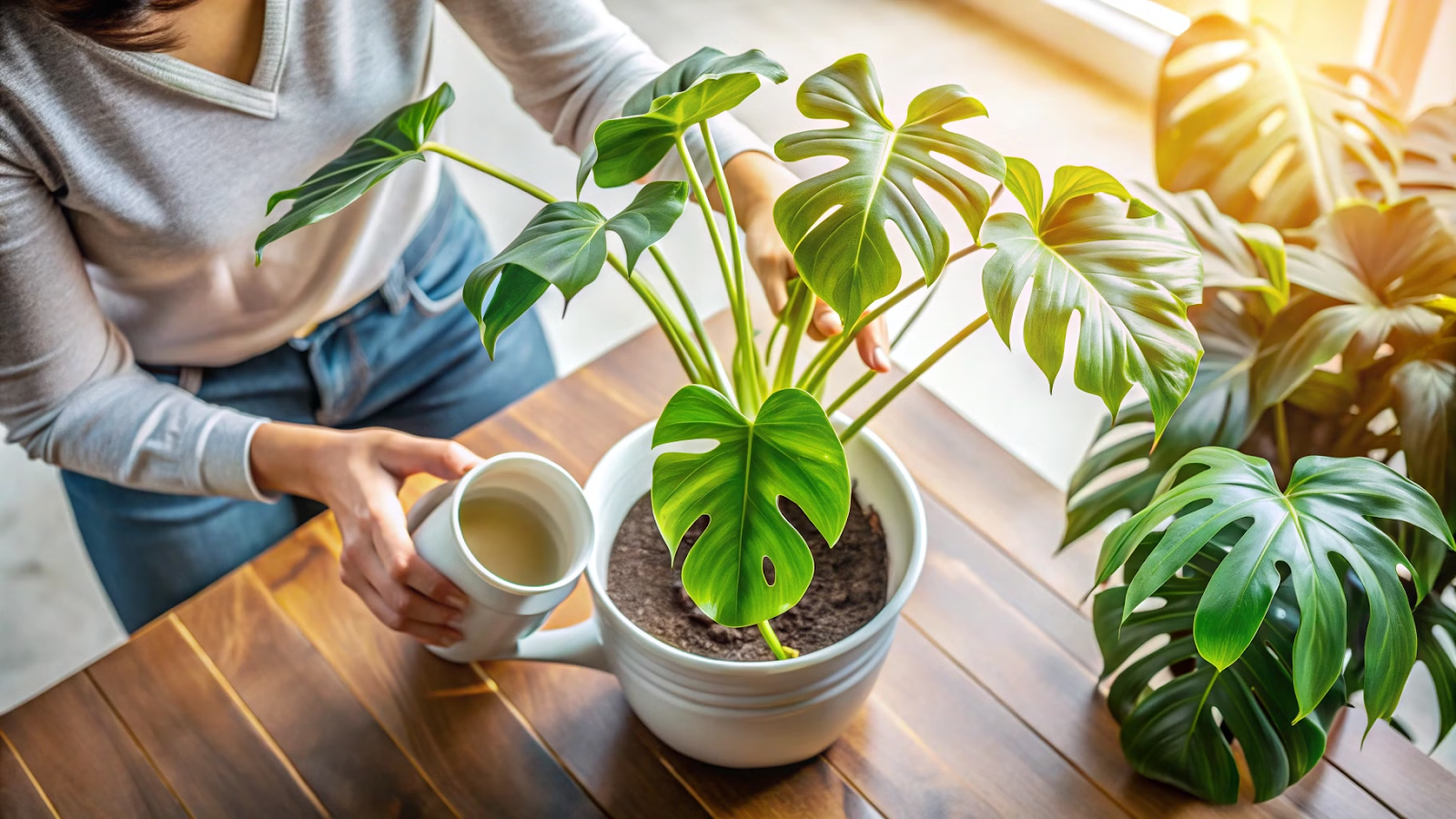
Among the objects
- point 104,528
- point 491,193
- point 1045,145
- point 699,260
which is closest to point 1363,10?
point 1045,145

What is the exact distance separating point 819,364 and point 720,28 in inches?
81.1

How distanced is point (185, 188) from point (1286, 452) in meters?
0.94

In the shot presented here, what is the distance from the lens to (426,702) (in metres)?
0.89

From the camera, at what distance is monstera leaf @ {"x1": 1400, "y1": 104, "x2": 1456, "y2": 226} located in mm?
1026

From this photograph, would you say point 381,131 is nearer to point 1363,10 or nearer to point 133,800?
point 133,800

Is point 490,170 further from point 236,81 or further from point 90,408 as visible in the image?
point 90,408

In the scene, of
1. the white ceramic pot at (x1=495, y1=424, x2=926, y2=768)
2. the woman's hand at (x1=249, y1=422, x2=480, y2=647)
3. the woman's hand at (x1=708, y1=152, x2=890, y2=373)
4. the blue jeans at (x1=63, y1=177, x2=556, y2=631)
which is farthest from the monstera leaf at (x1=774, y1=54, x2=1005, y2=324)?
the blue jeans at (x1=63, y1=177, x2=556, y2=631)

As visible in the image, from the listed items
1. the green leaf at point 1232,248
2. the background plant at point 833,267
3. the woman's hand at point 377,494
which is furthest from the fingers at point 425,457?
the green leaf at point 1232,248

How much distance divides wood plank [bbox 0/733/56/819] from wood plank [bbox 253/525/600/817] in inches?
8.4

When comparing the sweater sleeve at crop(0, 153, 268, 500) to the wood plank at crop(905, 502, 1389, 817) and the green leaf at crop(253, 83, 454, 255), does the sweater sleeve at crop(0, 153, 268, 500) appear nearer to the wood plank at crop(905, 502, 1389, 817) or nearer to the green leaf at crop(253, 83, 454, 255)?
the green leaf at crop(253, 83, 454, 255)

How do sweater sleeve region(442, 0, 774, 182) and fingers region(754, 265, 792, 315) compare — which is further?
sweater sleeve region(442, 0, 774, 182)

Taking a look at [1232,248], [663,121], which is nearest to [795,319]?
[663,121]

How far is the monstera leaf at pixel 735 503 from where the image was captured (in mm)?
608

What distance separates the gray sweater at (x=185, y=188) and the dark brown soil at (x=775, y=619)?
32 centimetres
